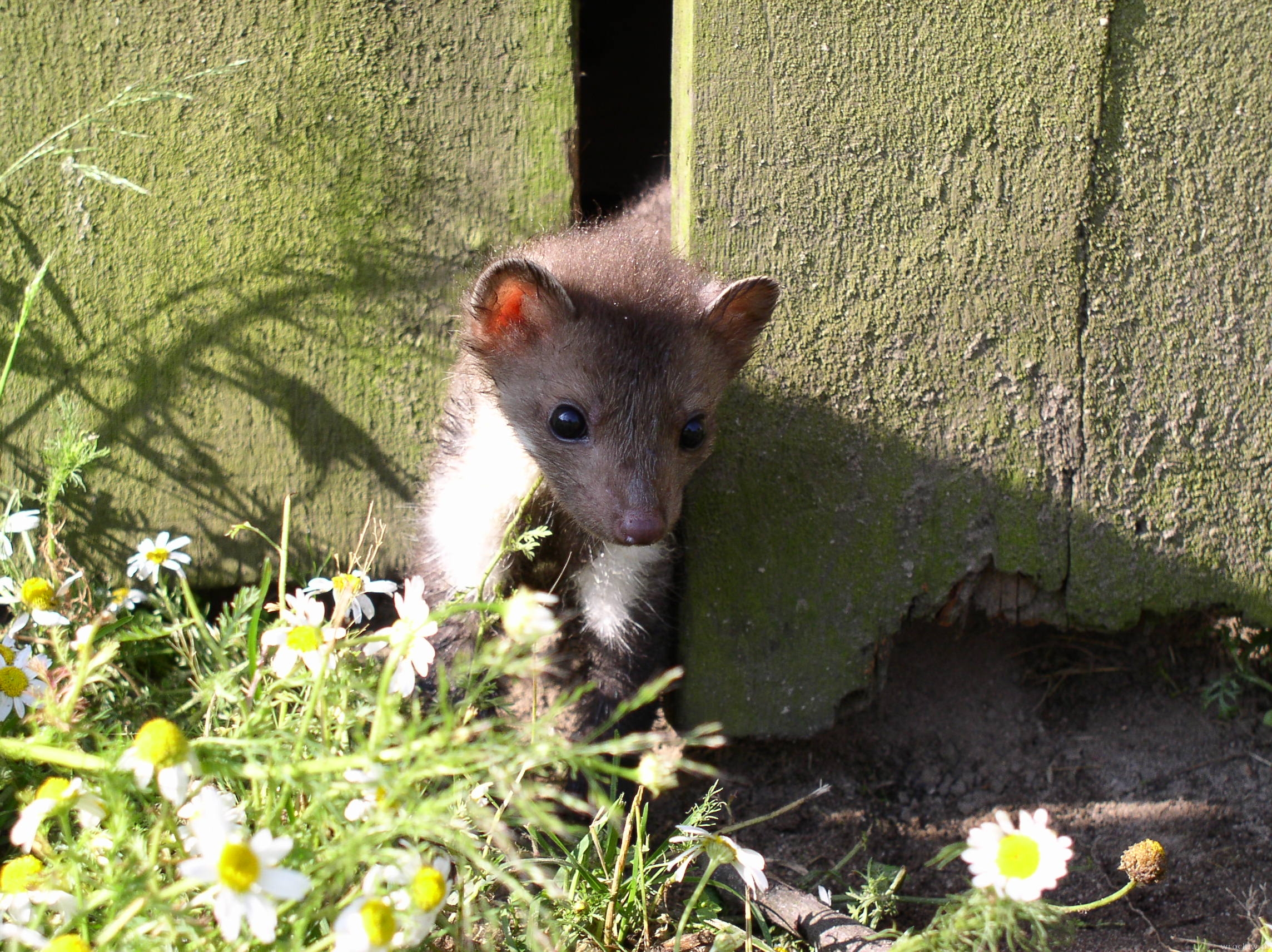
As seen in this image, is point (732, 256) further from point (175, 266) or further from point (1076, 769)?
point (1076, 769)

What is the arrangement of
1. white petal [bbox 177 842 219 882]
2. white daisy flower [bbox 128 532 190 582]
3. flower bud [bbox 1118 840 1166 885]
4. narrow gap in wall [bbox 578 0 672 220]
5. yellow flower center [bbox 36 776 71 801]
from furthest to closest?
1. narrow gap in wall [bbox 578 0 672 220]
2. white daisy flower [bbox 128 532 190 582]
3. flower bud [bbox 1118 840 1166 885]
4. yellow flower center [bbox 36 776 71 801]
5. white petal [bbox 177 842 219 882]

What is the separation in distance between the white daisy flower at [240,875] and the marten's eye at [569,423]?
4.25ft

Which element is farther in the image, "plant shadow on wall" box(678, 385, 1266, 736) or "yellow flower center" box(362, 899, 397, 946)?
"plant shadow on wall" box(678, 385, 1266, 736)

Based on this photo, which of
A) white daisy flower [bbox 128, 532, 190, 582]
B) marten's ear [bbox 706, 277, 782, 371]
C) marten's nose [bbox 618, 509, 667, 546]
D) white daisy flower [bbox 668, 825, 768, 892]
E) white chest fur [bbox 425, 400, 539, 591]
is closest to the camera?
white daisy flower [bbox 668, 825, 768, 892]

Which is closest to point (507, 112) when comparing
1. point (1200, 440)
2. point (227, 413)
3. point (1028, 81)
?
point (227, 413)

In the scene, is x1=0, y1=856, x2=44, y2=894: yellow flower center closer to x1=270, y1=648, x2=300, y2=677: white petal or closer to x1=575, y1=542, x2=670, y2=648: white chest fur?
Answer: x1=270, y1=648, x2=300, y2=677: white petal

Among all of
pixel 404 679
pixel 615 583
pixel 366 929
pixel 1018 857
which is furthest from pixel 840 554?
pixel 366 929

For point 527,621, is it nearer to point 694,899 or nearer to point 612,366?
point 694,899

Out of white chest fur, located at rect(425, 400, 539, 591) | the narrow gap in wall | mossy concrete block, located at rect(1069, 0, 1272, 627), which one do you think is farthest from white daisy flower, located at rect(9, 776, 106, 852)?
the narrow gap in wall

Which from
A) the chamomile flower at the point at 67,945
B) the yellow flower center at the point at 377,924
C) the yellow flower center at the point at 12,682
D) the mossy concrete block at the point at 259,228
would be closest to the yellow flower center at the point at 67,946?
the chamomile flower at the point at 67,945

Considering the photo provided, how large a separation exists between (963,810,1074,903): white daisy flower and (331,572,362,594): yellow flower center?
1.10 metres

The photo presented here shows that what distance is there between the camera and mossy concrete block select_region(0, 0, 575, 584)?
9.20ft

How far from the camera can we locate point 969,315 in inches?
113

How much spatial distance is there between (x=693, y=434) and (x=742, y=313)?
352 mm
